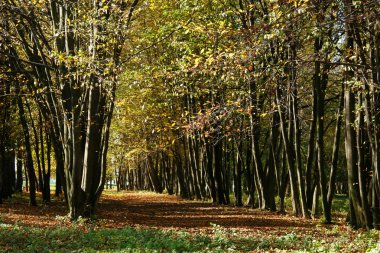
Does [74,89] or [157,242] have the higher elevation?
[74,89]

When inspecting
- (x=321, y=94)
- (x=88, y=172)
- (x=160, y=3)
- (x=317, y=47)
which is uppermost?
(x=160, y=3)

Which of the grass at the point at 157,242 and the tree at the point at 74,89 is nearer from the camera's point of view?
the grass at the point at 157,242

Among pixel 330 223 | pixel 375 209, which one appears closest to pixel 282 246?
pixel 375 209

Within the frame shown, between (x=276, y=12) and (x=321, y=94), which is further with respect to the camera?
(x=321, y=94)

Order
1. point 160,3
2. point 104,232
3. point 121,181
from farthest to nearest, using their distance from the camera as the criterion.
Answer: point 121,181 < point 160,3 < point 104,232

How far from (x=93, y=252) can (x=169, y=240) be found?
220 centimetres

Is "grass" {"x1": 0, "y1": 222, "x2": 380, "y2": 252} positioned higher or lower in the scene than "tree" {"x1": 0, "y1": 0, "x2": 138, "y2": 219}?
lower

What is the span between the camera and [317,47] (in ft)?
53.1

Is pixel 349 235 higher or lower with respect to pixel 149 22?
lower

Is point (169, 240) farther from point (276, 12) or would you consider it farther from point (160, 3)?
point (160, 3)

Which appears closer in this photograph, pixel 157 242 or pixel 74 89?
pixel 157 242

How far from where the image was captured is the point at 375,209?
1284 cm

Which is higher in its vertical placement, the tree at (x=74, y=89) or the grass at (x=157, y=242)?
the tree at (x=74, y=89)

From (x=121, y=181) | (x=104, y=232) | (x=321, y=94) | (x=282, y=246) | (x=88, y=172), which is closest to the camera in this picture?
(x=282, y=246)
